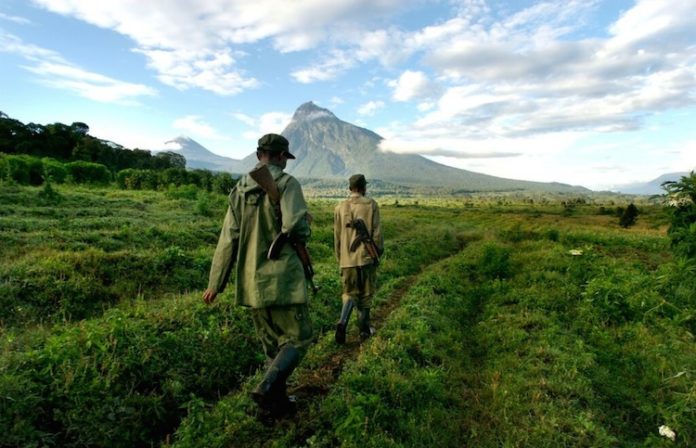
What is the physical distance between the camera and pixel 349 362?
620 cm

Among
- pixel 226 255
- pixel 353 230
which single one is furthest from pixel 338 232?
pixel 226 255

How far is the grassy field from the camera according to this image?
14.6 ft

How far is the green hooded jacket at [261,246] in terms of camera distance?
4469 mm

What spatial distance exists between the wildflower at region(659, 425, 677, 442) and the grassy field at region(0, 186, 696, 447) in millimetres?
79

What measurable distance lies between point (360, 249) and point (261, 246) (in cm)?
365

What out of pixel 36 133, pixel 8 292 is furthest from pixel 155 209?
pixel 36 133

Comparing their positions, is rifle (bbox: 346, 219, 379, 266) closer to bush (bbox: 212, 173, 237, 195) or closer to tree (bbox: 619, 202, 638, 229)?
bush (bbox: 212, 173, 237, 195)

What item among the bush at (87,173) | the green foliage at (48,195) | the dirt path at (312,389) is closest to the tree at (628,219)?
the dirt path at (312,389)

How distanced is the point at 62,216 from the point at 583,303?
18.8m

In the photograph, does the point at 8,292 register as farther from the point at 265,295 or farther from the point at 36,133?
the point at 36,133

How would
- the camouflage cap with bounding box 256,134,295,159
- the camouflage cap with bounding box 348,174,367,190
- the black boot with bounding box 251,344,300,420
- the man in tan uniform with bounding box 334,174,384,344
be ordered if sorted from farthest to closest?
the camouflage cap with bounding box 348,174,367,190, the man in tan uniform with bounding box 334,174,384,344, the camouflage cap with bounding box 256,134,295,159, the black boot with bounding box 251,344,300,420

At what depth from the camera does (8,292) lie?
24.7 ft

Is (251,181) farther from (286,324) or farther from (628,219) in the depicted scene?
(628,219)

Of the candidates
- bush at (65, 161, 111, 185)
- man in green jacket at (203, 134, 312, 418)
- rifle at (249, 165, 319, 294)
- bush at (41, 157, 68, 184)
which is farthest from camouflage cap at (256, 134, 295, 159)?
bush at (65, 161, 111, 185)
